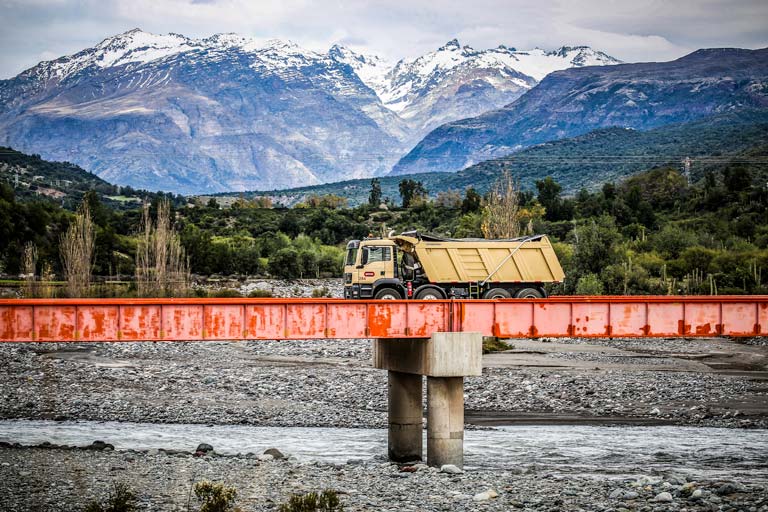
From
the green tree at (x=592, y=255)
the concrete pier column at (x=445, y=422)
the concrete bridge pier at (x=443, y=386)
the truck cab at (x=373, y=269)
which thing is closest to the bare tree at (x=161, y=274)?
the green tree at (x=592, y=255)

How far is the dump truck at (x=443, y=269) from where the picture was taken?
126ft

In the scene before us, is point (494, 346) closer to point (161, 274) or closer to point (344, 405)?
point (344, 405)

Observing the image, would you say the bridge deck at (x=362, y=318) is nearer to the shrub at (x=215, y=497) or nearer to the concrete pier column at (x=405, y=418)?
the concrete pier column at (x=405, y=418)

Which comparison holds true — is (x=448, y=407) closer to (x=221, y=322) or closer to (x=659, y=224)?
(x=221, y=322)

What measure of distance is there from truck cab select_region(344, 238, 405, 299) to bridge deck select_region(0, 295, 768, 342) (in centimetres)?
655

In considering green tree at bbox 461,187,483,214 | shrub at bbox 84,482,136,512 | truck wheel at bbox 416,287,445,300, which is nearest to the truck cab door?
truck wheel at bbox 416,287,445,300

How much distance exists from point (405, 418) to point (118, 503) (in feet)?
40.5

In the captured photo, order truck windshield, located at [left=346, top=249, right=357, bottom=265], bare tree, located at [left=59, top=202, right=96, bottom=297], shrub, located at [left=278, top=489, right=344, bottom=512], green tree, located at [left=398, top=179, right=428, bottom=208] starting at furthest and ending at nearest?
green tree, located at [left=398, top=179, right=428, bottom=208], bare tree, located at [left=59, top=202, right=96, bottom=297], truck windshield, located at [left=346, top=249, right=357, bottom=265], shrub, located at [left=278, top=489, right=344, bottom=512]

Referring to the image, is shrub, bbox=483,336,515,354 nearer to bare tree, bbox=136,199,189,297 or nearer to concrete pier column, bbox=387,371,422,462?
concrete pier column, bbox=387,371,422,462

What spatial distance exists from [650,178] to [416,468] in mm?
126038

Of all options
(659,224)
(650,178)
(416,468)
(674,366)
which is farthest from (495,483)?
(650,178)

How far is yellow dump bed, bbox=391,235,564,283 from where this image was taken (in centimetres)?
3859

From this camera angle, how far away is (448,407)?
30625mm

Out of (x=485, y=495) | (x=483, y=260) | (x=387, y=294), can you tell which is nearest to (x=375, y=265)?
(x=387, y=294)
